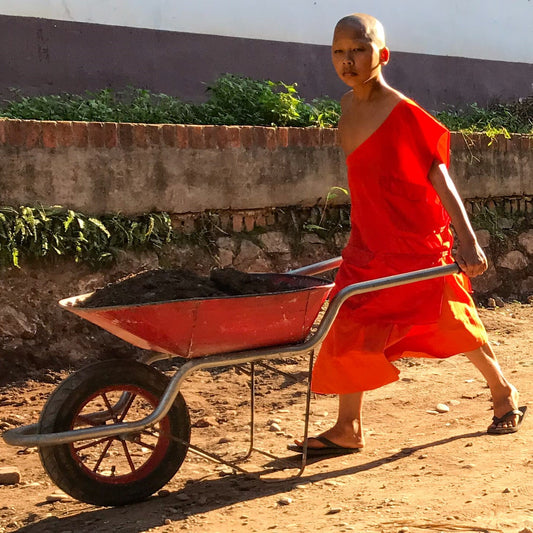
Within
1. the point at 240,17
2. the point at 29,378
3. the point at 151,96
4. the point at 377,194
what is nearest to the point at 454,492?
the point at 377,194

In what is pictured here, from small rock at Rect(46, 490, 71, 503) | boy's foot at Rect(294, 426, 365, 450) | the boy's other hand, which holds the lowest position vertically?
small rock at Rect(46, 490, 71, 503)

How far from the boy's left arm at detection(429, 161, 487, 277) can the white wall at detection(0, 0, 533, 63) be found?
3904 mm

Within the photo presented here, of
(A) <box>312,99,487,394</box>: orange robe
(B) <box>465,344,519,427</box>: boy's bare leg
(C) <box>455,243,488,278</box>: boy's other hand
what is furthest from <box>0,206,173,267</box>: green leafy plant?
(C) <box>455,243,488,278</box>: boy's other hand

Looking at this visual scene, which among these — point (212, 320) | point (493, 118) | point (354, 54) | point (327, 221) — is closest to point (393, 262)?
point (354, 54)

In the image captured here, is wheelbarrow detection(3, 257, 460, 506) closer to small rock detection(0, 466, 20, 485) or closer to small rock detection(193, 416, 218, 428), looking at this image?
small rock detection(0, 466, 20, 485)

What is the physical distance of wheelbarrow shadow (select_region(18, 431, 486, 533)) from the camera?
300 centimetres

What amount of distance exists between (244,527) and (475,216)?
15.2 feet

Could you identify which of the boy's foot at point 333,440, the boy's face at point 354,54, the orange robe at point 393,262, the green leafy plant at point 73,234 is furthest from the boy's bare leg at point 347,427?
the green leafy plant at point 73,234

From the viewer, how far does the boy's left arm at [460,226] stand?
3316 mm

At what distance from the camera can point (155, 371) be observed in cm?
318

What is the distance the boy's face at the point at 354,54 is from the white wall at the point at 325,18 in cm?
361

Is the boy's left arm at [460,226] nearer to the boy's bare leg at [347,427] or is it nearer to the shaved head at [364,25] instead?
the shaved head at [364,25]

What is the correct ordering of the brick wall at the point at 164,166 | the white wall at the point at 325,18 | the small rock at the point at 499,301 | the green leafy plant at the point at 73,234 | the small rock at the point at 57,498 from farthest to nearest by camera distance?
the small rock at the point at 499,301 → the white wall at the point at 325,18 → the brick wall at the point at 164,166 → the green leafy plant at the point at 73,234 → the small rock at the point at 57,498

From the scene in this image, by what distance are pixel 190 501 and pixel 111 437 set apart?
0.38 metres
